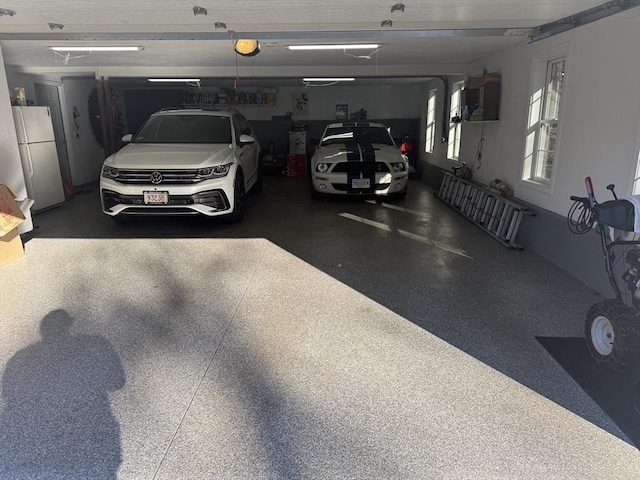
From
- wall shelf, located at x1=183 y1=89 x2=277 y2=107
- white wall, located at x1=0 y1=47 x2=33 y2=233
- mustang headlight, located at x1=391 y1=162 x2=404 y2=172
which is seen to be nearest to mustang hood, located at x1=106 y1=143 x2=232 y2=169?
white wall, located at x1=0 y1=47 x2=33 y2=233

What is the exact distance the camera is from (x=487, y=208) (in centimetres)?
706

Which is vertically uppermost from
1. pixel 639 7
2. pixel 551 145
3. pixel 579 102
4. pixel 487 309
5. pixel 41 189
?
pixel 639 7

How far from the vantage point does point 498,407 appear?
109 inches

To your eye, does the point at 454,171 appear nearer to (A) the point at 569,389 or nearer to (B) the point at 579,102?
(B) the point at 579,102

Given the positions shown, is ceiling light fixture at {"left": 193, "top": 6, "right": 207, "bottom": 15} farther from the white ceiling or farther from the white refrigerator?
the white refrigerator

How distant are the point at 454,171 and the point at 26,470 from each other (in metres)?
8.54

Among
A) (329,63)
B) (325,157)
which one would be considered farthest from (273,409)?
(329,63)

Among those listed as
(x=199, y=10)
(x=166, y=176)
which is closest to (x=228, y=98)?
(x=166, y=176)

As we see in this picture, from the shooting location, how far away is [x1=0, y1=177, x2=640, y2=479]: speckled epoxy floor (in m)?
2.38

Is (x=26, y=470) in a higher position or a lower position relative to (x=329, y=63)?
lower

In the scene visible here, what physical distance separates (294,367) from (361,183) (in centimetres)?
589

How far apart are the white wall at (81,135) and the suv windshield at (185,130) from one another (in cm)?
421

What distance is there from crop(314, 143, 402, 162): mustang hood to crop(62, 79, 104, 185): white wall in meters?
6.04

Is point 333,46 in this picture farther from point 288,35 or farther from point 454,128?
point 454,128
